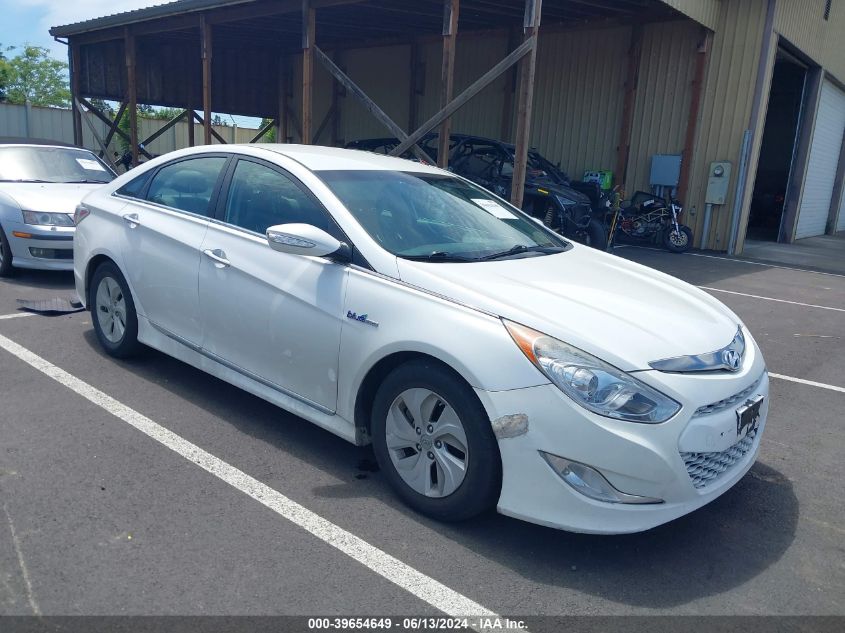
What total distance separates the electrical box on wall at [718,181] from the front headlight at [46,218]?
11.0 metres

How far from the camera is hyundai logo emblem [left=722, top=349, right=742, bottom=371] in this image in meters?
3.11

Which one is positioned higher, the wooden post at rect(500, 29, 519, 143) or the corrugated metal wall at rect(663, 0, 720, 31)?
the corrugated metal wall at rect(663, 0, 720, 31)

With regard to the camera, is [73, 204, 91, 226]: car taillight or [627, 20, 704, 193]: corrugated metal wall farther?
[627, 20, 704, 193]: corrugated metal wall

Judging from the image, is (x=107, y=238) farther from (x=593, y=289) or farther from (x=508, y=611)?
(x=508, y=611)

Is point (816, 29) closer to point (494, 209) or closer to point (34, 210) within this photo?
point (494, 209)

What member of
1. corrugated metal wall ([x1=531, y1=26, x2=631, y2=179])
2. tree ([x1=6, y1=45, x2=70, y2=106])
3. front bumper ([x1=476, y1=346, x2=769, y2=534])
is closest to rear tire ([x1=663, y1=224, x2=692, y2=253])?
corrugated metal wall ([x1=531, y1=26, x2=631, y2=179])

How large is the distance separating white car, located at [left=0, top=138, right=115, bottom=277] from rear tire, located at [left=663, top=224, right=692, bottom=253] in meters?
9.92

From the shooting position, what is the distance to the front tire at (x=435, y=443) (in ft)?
9.61

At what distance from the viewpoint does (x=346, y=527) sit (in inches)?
123

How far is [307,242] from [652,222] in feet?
38.4

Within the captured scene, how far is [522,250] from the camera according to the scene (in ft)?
13.0

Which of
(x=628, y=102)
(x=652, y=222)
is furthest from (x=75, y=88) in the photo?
(x=652, y=222)

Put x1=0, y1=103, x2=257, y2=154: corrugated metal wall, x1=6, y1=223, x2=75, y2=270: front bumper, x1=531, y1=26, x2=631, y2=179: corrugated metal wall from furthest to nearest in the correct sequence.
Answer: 1. x1=0, y1=103, x2=257, y2=154: corrugated metal wall
2. x1=531, y1=26, x2=631, y2=179: corrugated metal wall
3. x1=6, y1=223, x2=75, y2=270: front bumper

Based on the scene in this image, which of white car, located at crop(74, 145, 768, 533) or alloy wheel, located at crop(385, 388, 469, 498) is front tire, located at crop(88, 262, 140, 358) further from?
alloy wheel, located at crop(385, 388, 469, 498)
